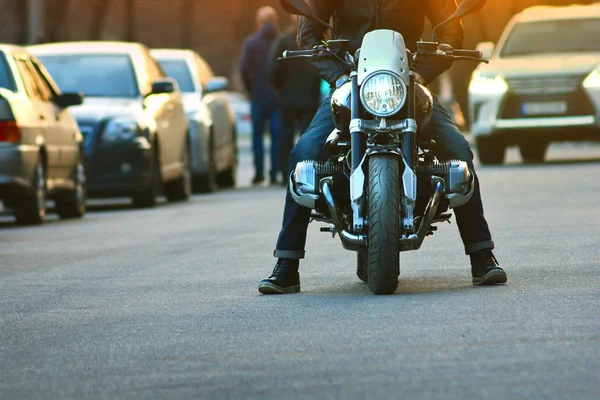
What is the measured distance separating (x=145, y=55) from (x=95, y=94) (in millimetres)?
1039

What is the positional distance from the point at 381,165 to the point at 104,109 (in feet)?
31.9

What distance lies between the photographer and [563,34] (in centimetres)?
2311

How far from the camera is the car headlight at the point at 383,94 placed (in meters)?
7.50

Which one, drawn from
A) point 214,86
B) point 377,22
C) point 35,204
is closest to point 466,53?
point 377,22

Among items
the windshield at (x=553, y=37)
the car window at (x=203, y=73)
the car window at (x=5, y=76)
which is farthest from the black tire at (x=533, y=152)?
the car window at (x=5, y=76)

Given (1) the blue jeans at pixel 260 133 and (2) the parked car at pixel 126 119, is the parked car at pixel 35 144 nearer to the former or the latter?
(2) the parked car at pixel 126 119

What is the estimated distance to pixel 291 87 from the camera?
2052 centimetres

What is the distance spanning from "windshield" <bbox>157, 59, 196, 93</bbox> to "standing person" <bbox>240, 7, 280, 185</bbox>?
1.56 meters

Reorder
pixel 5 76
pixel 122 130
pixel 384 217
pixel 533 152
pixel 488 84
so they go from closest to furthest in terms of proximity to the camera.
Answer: pixel 384 217, pixel 5 76, pixel 122 130, pixel 488 84, pixel 533 152

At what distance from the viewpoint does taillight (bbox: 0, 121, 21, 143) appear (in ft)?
45.6

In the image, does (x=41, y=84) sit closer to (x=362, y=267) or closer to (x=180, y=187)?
(x=180, y=187)

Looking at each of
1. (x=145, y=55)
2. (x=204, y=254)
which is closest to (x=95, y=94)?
(x=145, y=55)

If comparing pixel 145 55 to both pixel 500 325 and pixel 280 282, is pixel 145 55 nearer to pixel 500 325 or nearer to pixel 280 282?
pixel 280 282

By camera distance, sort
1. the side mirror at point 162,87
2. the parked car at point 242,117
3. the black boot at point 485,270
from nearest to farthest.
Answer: the black boot at point 485,270
the side mirror at point 162,87
the parked car at point 242,117
